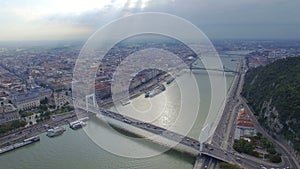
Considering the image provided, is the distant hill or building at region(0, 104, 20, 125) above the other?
the distant hill

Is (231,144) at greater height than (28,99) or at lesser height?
lesser

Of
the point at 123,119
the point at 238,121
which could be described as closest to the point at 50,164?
the point at 123,119

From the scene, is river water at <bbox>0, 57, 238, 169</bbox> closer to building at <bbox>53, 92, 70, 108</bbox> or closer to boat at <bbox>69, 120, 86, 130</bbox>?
boat at <bbox>69, 120, 86, 130</bbox>

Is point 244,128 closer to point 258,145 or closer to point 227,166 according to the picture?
point 258,145

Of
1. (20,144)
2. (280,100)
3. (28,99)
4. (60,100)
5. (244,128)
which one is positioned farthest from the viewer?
(60,100)

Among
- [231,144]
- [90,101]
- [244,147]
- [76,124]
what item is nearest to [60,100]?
[90,101]

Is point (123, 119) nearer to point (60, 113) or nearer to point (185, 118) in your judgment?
point (185, 118)

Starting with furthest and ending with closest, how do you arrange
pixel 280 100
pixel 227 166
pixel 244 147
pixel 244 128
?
pixel 280 100
pixel 244 128
pixel 244 147
pixel 227 166

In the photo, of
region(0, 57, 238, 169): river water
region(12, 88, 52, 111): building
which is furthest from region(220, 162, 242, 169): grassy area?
region(12, 88, 52, 111): building

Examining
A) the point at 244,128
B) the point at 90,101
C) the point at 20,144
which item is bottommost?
the point at 20,144
